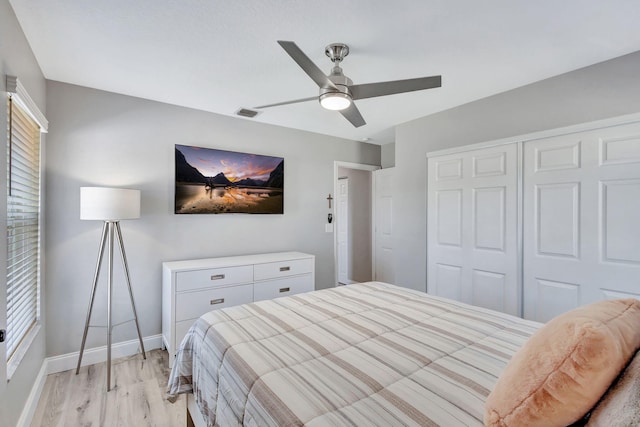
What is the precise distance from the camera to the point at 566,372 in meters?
0.71

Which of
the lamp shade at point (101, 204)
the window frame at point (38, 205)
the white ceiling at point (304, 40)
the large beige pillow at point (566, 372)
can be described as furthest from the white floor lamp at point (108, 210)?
the large beige pillow at point (566, 372)


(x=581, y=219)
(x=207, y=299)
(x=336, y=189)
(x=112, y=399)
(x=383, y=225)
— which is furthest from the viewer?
(x=383, y=225)

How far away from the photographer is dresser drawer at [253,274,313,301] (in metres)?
3.08

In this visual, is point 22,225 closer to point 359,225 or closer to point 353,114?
point 353,114

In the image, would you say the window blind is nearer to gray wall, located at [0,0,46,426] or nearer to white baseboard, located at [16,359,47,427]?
gray wall, located at [0,0,46,426]

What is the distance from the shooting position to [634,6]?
1656 mm

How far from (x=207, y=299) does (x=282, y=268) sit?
0.80 m

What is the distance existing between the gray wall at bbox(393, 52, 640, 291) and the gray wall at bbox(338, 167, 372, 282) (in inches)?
51.7

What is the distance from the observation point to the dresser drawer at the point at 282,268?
3080 mm

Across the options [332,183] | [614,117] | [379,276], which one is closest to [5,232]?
[332,183]

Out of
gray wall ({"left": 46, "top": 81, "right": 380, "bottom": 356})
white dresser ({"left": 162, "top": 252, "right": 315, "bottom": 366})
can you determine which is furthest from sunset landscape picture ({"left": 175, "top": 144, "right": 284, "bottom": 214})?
white dresser ({"left": 162, "top": 252, "right": 315, "bottom": 366})

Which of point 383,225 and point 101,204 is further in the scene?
point 383,225

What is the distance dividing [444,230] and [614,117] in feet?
5.34

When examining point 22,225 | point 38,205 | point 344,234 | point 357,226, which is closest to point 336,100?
point 22,225
